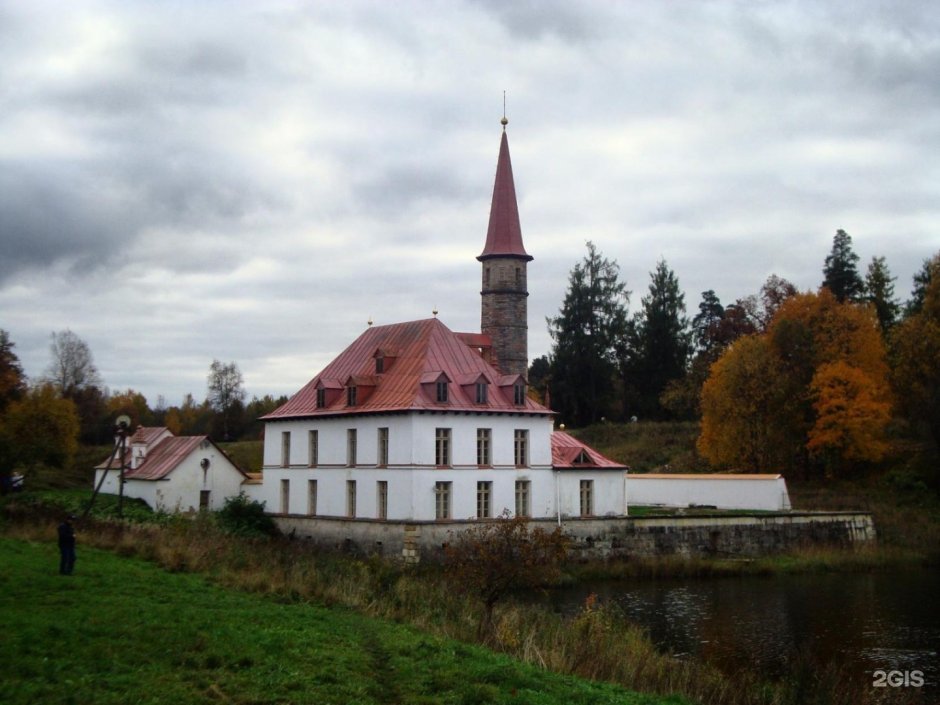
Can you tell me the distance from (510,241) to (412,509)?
2138cm

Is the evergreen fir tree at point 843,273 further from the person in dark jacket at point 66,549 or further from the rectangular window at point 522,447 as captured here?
the person in dark jacket at point 66,549

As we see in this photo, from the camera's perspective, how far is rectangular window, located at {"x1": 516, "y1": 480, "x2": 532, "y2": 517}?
128ft

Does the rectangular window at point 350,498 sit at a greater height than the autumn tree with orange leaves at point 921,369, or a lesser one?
lesser

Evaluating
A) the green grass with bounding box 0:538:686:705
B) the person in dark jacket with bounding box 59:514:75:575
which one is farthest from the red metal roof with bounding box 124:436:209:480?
the green grass with bounding box 0:538:686:705

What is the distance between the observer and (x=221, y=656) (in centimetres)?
1304

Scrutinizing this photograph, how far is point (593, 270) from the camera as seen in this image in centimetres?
7444

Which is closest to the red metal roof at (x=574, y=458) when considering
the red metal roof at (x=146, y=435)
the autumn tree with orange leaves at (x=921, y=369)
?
the autumn tree with orange leaves at (x=921, y=369)

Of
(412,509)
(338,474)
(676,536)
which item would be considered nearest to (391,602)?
(412,509)

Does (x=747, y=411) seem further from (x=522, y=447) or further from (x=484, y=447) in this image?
(x=484, y=447)

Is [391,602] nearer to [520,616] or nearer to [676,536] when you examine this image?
[520,616]

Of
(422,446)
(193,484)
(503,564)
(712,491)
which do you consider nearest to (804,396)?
(712,491)

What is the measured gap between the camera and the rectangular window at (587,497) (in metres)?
40.4

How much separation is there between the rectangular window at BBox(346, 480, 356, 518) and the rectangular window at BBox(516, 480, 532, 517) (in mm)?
6484

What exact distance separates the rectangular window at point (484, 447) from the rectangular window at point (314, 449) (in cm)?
746
